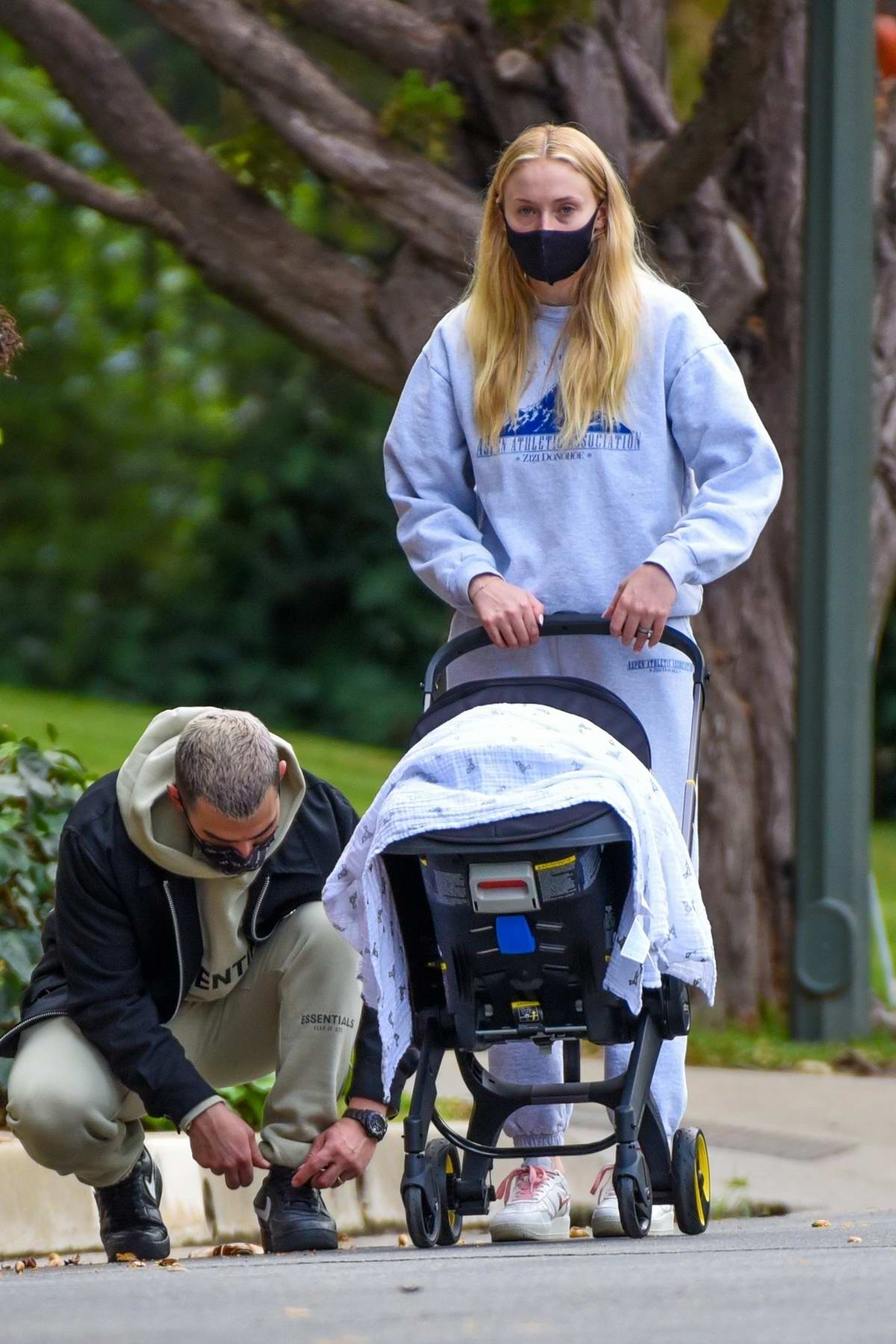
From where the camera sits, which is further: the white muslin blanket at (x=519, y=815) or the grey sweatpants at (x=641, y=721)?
the grey sweatpants at (x=641, y=721)

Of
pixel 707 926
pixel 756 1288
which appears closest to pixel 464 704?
pixel 707 926

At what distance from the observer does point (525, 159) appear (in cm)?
414

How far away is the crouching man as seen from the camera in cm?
391

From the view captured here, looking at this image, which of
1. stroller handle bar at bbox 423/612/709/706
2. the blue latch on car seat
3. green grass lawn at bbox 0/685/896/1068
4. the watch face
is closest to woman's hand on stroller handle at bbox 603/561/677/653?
stroller handle bar at bbox 423/612/709/706

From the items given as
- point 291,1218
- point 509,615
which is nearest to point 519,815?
point 509,615

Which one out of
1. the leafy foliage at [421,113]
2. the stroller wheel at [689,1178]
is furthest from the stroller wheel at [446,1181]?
the leafy foliage at [421,113]

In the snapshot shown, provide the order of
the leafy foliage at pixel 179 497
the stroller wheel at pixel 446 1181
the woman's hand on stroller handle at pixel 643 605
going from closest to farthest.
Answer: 1. the stroller wheel at pixel 446 1181
2. the woman's hand on stroller handle at pixel 643 605
3. the leafy foliage at pixel 179 497

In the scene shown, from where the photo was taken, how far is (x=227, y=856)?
3.88 meters

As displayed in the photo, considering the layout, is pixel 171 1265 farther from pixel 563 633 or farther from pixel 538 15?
pixel 538 15

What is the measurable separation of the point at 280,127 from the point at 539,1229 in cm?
416

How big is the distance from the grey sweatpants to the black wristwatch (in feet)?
0.78

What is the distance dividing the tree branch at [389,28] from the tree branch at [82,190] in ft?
2.78

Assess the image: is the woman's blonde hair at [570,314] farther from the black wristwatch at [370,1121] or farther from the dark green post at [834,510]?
the dark green post at [834,510]

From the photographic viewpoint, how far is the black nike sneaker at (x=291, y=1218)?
4.07 metres
